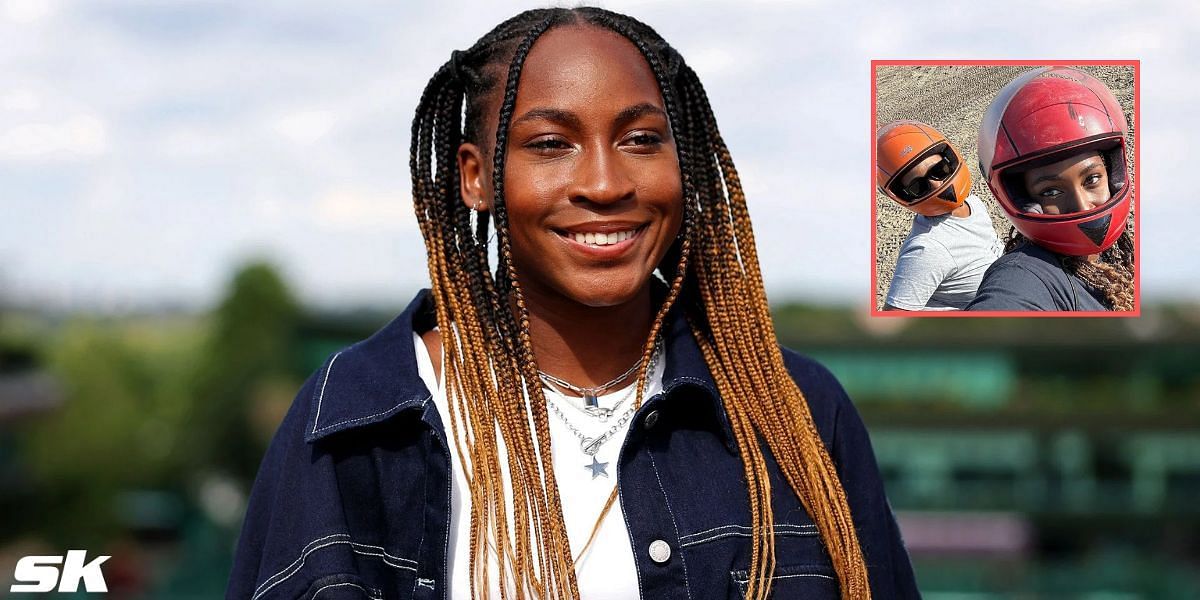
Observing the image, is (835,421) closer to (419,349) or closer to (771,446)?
(771,446)

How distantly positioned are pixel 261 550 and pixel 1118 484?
4193 centimetres

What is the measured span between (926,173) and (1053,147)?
0.95ft

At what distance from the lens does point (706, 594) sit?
2.81 meters

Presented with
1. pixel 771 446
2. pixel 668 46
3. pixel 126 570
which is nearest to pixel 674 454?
pixel 771 446

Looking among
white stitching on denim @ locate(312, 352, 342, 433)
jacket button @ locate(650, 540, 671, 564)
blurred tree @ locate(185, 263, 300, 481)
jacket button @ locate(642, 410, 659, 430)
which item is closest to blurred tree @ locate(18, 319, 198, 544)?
blurred tree @ locate(185, 263, 300, 481)

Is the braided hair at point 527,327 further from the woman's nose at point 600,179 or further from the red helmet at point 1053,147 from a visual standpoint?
the red helmet at point 1053,147

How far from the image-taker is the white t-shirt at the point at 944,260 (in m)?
2.96

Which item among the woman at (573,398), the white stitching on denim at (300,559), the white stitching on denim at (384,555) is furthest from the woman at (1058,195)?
the white stitching on denim at (300,559)

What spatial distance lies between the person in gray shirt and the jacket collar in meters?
0.48

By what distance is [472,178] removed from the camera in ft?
9.72

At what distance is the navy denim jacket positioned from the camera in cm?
273

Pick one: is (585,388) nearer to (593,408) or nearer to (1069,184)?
(593,408)

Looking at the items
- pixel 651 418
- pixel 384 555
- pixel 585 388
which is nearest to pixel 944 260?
pixel 651 418

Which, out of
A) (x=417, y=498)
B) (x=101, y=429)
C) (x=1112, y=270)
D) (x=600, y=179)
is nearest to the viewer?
(x=600, y=179)
